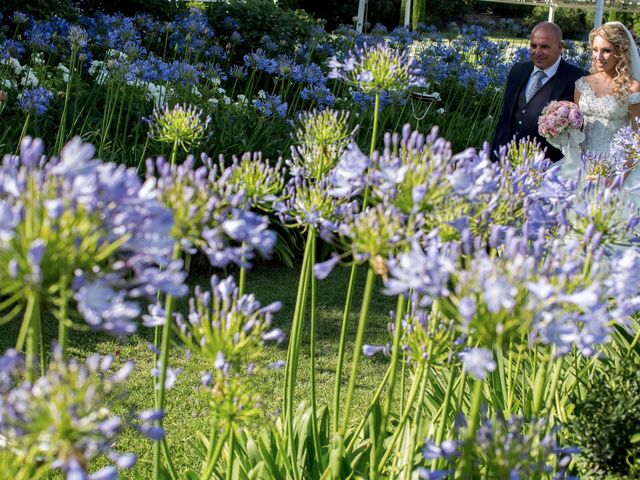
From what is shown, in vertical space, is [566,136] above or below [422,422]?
above

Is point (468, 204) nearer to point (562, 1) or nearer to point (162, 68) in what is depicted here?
point (162, 68)

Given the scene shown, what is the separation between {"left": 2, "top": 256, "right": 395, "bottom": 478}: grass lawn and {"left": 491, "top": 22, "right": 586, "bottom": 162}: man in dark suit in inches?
66.3

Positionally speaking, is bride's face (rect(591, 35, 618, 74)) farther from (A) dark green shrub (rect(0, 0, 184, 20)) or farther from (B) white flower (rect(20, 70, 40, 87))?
(A) dark green shrub (rect(0, 0, 184, 20))

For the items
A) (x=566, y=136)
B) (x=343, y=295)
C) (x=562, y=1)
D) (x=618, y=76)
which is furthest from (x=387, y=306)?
(x=562, y=1)

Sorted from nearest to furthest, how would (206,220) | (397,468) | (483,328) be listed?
(483,328) < (206,220) < (397,468)

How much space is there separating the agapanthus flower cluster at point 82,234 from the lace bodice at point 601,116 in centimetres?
461

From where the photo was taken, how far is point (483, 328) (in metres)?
1.38

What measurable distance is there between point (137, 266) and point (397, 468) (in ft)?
4.49

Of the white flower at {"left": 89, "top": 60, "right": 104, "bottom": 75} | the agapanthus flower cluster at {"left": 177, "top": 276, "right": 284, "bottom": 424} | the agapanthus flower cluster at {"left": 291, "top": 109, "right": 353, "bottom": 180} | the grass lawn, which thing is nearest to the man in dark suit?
the grass lawn

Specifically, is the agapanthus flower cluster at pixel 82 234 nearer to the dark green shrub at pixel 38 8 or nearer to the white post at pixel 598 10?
the dark green shrub at pixel 38 8

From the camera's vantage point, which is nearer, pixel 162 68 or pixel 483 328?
pixel 483 328

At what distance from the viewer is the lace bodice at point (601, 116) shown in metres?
5.27

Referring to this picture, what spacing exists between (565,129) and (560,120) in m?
0.12

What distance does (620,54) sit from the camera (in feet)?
17.4
